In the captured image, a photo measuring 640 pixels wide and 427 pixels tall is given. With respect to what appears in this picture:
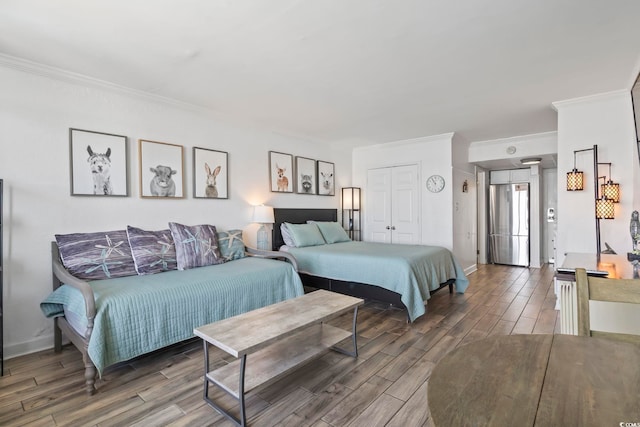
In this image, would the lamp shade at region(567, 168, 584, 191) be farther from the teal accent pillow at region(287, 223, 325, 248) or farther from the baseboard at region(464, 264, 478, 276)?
the teal accent pillow at region(287, 223, 325, 248)

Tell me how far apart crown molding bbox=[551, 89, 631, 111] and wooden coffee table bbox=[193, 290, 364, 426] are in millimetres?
3461

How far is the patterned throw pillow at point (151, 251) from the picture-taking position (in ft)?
9.73

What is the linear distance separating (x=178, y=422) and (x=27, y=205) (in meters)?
2.34

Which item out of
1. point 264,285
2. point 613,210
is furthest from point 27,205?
point 613,210

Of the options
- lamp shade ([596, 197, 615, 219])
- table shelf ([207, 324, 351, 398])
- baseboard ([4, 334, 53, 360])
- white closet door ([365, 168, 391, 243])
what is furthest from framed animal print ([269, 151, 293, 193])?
lamp shade ([596, 197, 615, 219])

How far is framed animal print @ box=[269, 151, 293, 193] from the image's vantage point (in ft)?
15.8

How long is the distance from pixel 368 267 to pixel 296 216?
1.88 meters

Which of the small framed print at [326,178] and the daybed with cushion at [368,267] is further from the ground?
the small framed print at [326,178]

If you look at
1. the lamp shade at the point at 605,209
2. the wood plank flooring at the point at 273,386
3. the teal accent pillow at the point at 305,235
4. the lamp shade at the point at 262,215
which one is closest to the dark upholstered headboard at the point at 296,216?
the teal accent pillow at the point at 305,235

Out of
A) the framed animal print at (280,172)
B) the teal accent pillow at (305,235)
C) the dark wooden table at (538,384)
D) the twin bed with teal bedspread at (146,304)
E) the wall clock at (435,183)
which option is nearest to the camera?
the dark wooden table at (538,384)

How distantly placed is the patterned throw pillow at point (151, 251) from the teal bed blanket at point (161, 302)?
0.15 metres

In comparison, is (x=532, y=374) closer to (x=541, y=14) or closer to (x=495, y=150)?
(x=541, y=14)

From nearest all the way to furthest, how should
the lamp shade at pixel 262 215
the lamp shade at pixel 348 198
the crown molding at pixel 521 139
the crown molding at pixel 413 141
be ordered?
the lamp shade at pixel 262 215 < the crown molding at pixel 521 139 < the crown molding at pixel 413 141 < the lamp shade at pixel 348 198

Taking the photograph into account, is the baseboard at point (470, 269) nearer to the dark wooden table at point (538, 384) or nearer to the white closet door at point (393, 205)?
the white closet door at point (393, 205)
